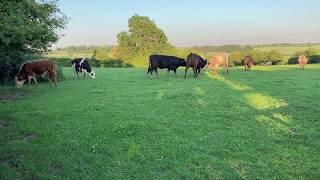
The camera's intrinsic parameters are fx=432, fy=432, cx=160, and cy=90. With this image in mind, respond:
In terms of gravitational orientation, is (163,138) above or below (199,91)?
below

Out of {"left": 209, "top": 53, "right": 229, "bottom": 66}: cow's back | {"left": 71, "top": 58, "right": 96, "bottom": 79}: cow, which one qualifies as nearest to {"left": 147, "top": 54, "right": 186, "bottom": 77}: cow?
{"left": 209, "top": 53, "right": 229, "bottom": 66}: cow's back

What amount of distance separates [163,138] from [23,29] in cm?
1005

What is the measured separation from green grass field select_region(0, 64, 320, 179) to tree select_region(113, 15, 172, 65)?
230ft

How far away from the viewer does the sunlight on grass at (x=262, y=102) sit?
15.2 m

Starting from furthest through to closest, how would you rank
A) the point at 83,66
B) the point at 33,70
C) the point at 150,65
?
the point at 83,66 → the point at 150,65 → the point at 33,70

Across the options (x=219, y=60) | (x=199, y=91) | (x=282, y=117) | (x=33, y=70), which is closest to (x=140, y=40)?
(x=219, y=60)

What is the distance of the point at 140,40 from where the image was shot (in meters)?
87.2

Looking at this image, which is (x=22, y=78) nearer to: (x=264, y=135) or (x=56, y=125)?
(x=56, y=125)

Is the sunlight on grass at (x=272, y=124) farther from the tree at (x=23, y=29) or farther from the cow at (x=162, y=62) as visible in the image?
the cow at (x=162, y=62)

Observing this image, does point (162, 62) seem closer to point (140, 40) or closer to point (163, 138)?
point (163, 138)

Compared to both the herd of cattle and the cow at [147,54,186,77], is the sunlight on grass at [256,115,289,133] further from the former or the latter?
the cow at [147,54,186,77]

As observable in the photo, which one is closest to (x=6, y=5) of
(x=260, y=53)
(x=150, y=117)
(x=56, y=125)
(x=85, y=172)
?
(x=56, y=125)

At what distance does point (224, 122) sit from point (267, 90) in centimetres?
849

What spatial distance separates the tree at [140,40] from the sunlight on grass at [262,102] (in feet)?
228
